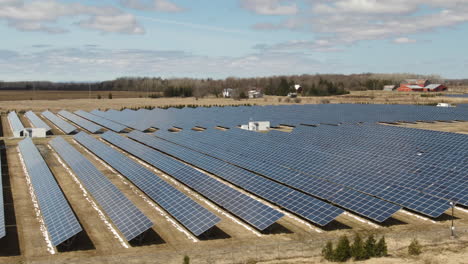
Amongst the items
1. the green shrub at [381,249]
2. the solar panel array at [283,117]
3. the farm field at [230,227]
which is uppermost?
the solar panel array at [283,117]

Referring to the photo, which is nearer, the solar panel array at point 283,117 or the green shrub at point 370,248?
the green shrub at point 370,248

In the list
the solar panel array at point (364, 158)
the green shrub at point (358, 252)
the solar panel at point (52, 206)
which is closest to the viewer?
the green shrub at point (358, 252)

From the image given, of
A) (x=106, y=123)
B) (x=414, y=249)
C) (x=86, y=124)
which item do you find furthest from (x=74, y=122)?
(x=414, y=249)

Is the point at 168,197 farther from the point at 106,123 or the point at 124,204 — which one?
the point at 106,123

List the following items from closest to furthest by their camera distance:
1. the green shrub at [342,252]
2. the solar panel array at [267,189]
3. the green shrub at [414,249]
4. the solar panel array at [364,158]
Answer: the green shrub at [342,252], the green shrub at [414,249], the solar panel array at [267,189], the solar panel array at [364,158]

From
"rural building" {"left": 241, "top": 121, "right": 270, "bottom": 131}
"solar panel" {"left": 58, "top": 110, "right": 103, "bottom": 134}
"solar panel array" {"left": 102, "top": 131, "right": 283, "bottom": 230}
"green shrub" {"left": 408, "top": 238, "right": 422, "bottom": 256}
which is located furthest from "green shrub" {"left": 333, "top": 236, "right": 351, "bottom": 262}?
"solar panel" {"left": 58, "top": 110, "right": 103, "bottom": 134}

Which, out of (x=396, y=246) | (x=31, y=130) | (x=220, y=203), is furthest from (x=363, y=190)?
(x=31, y=130)

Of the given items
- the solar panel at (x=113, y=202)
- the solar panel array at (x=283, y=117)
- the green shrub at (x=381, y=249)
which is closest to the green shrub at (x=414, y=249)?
the green shrub at (x=381, y=249)

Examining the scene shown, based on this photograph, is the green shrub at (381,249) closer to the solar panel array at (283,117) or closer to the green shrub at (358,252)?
the green shrub at (358,252)
